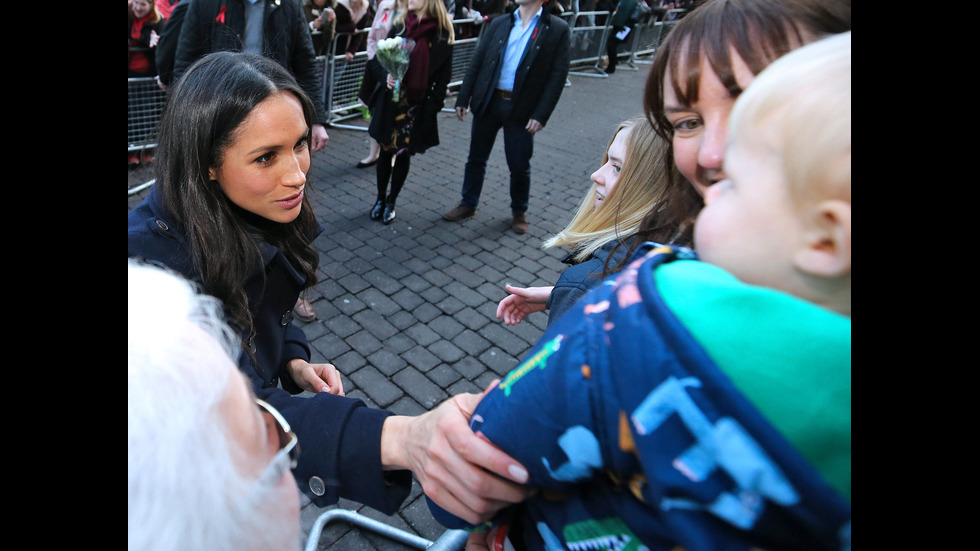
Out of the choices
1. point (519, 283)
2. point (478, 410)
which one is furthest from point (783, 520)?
point (519, 283)

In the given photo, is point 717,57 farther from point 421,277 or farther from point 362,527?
point 421,277

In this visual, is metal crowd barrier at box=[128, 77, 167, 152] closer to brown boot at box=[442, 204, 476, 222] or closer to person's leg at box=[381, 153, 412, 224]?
person's leg at box=[381, 153, 412, 224]

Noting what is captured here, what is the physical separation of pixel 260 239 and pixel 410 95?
162 inches

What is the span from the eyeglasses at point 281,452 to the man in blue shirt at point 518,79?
16.7ft

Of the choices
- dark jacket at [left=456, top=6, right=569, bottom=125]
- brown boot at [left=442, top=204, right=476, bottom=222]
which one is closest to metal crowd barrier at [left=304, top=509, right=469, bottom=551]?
brown boot at [left=442, top=204, right=476, bottom=222]

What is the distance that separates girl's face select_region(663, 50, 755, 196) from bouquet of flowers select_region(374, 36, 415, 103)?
4.72m

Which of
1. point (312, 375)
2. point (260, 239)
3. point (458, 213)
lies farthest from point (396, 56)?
point (312, 375)

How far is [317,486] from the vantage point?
1.32 m

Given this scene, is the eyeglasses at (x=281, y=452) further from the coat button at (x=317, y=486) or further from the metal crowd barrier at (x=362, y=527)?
the metal crowd barrier at (x=362, y=527)

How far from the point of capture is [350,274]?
16.4 ft
